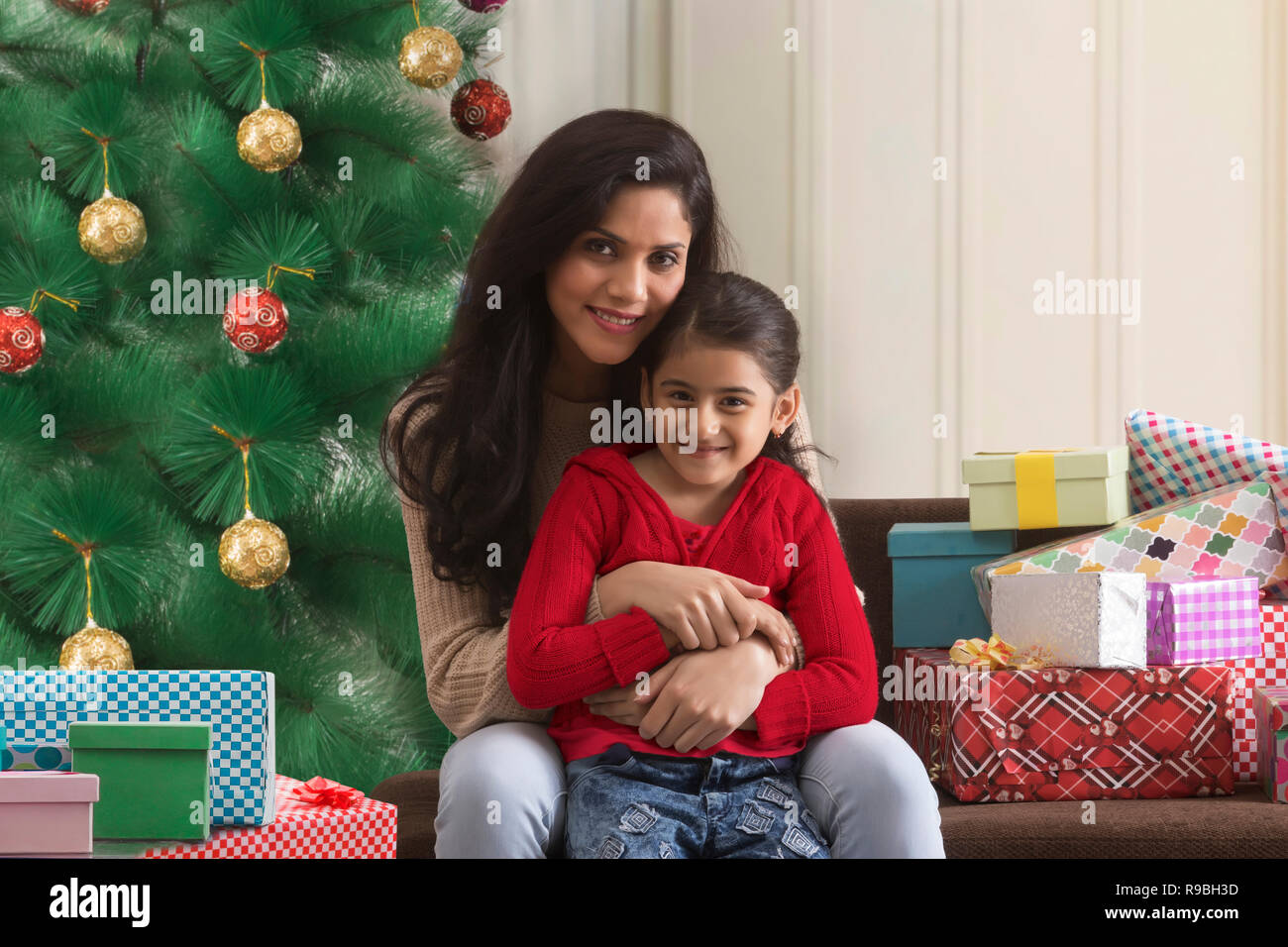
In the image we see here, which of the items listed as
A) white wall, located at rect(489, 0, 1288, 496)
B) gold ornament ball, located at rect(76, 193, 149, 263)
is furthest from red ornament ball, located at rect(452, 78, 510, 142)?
gold ornament ball, located at rect(76, 193, 149, 263)

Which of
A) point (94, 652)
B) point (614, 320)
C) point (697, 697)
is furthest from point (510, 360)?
point (94, 652)

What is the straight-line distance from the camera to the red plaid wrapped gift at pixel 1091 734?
174 cm

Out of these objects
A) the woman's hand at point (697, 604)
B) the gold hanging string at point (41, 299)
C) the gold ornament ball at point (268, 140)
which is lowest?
the woman's hand at point (697, 604)

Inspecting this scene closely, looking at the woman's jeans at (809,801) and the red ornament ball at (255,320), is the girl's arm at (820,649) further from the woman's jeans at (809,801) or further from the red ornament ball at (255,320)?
the red ornament ball at (255,320)

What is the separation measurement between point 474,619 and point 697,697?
0.39 metres

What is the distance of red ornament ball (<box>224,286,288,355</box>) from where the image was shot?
199cm

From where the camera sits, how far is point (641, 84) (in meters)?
2.66

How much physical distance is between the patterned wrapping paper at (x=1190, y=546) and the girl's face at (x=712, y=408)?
65cm

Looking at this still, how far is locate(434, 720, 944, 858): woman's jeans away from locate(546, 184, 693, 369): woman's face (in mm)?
523

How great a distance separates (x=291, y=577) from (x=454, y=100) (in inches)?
35.5

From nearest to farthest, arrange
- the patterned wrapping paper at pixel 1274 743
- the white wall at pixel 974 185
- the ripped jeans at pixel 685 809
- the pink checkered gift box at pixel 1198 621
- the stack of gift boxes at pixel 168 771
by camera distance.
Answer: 1. the ripped jeans at pixel 685 809
2. the stack of gift boxes at pixel 168 771
3. the patterned wrapping paper at pixel 1274 743
4. the pink checkered gift box at pixel 1198 621
5. the white wall at pixel 974 185

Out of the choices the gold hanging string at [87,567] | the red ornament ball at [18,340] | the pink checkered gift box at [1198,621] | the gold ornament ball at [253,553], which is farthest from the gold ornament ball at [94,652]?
the pink checkered gift box at [1198,621]

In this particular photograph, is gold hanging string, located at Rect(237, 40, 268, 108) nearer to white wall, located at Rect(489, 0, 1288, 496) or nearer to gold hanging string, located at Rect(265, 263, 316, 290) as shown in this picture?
gold hanging string, located at Rect(265, 263, 316, 290)

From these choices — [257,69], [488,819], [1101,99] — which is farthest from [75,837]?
[1101,99]
